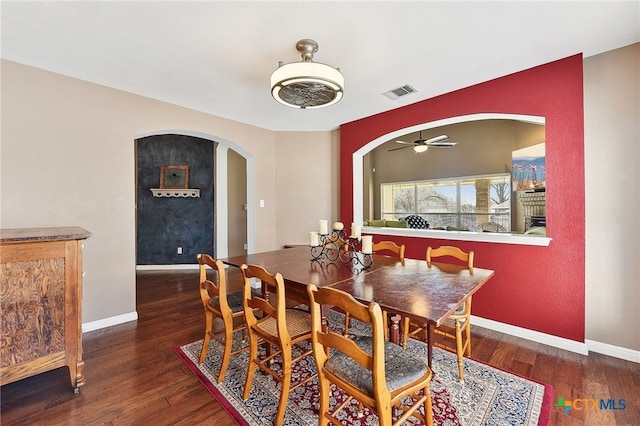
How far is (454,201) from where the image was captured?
775 cm

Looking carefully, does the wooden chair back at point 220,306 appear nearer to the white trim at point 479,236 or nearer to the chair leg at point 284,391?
the chair leg at point 284,391

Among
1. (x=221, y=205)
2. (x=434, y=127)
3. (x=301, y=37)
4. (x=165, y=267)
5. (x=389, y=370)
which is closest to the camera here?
(x=389, y=370)

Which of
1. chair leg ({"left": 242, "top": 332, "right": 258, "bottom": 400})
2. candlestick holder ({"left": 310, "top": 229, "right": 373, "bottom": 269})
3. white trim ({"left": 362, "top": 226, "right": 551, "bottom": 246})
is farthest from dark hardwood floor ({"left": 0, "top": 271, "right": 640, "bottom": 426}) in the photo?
candlestick holder ({"left": 310, "top": 229, "right": 373, "bottom": 269})

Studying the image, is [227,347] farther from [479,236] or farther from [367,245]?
[479,236]

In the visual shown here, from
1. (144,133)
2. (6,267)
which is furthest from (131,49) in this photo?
(6,267)

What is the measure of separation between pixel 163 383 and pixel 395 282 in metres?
1.76

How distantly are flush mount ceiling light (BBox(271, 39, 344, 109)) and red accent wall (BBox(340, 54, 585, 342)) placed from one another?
175 centimetres

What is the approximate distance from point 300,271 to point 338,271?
28 cm

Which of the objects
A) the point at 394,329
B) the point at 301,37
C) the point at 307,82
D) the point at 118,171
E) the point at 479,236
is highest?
the point at 301,37

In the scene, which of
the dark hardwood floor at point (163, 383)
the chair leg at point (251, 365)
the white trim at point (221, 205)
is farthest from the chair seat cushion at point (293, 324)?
the white trim at point (221, 205)

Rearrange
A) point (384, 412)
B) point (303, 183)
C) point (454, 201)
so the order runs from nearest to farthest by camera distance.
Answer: point (384, 412) < point (303, 183) < point (454, 201)

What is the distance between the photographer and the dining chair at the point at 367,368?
43.3 inches

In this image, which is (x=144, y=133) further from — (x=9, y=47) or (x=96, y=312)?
(x=96, y=312)

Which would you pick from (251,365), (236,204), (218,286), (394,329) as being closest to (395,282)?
(394,329)
